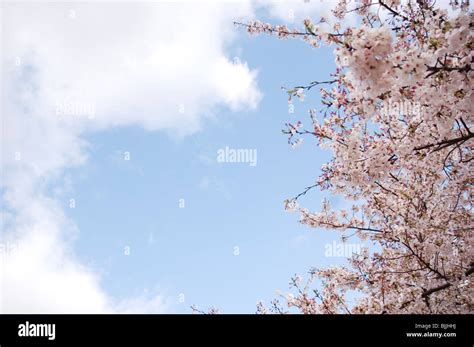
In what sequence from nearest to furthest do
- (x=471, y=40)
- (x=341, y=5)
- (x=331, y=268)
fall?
(x=471, y=40)
(x=341, y=5)
(x=331, y=268)

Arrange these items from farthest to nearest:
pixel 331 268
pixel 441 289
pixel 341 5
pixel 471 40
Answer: pixel 331 268 → pixel 341 5 → pixel 441 289 → pixel 471 40

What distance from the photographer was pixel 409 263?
5715mm

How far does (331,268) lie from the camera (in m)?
7.16

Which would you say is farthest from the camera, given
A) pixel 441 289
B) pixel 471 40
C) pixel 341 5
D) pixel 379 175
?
pixel 341 5
